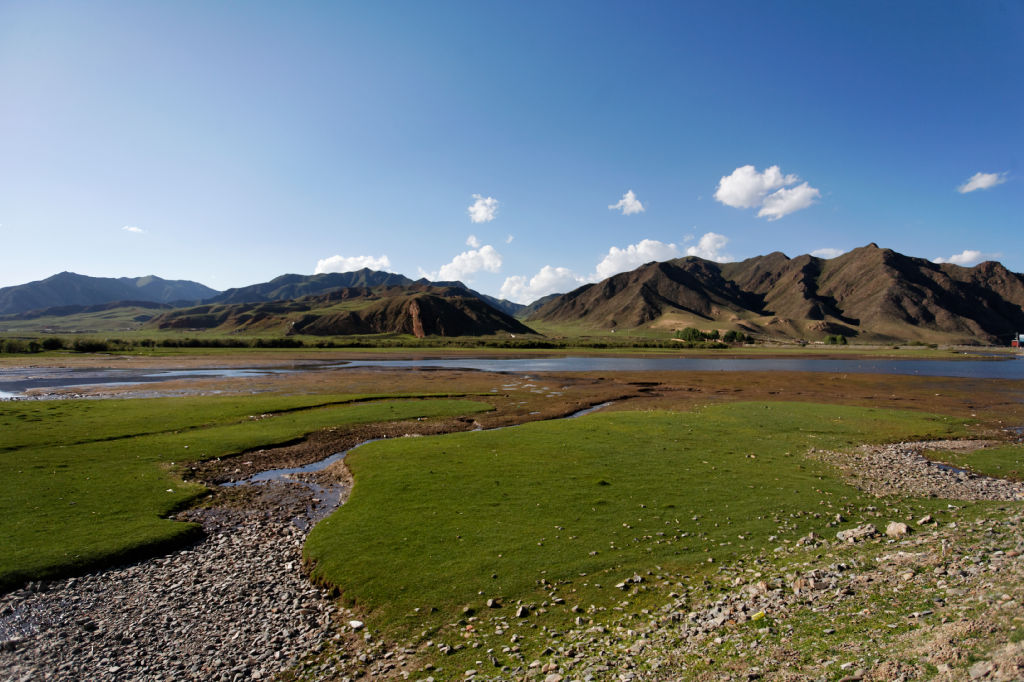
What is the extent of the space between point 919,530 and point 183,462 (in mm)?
36652

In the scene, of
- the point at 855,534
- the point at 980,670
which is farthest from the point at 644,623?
the point at 855,534

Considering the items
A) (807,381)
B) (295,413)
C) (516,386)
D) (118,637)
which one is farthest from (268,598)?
(807,381)

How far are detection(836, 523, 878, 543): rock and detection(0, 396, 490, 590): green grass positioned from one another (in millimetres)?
24318

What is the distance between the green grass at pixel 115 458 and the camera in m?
17.3

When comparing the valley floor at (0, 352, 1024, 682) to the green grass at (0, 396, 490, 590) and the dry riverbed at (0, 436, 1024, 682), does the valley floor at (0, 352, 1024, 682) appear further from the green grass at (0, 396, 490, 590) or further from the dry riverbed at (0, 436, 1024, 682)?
the green grass at (0, 396, 490, 590)

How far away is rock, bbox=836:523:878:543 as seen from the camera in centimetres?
1634

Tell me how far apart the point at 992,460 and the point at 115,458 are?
176ft

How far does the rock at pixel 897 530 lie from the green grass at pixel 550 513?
205cm

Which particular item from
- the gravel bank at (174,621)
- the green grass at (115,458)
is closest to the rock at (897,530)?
the gravel bank at (174,621)

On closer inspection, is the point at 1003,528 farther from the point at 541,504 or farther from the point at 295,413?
the point at 295,413

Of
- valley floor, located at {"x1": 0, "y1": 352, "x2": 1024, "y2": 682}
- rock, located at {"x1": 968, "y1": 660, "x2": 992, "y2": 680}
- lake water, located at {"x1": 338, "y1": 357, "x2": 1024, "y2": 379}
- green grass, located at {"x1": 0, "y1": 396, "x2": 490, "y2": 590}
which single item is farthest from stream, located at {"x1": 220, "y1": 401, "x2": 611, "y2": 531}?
lake water, located at {"x1": 338, "y1": 357, "x2": 1024, "y2": 379}

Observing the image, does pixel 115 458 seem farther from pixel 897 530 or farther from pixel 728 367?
pixel 728 367

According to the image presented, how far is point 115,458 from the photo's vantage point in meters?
29.1

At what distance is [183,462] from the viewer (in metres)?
29.2
